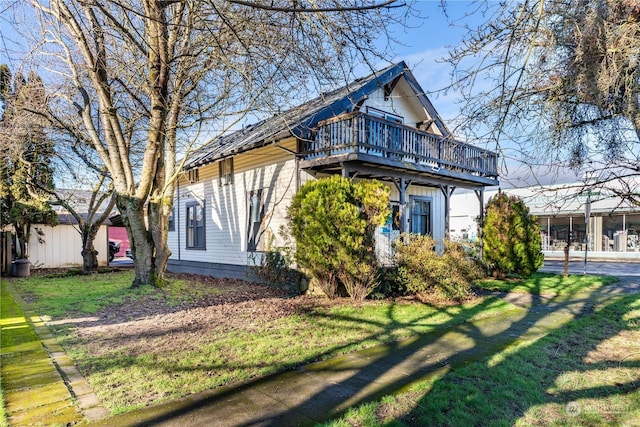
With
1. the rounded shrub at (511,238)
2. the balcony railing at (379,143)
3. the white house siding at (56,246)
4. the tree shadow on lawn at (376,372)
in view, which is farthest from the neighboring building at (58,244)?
the rounded shrub at (511,238)

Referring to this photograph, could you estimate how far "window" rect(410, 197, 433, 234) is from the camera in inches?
550

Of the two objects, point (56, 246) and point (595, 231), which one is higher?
point (595, 231)

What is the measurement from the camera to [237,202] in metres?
13.2

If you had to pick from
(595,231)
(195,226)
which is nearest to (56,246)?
(195,226)

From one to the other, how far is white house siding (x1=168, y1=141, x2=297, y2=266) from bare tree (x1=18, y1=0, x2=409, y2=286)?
2.53m

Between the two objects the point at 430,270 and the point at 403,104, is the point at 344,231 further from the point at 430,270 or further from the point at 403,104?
the point at 403,104

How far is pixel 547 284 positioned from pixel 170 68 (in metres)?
11.8

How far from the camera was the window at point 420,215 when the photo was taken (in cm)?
1398

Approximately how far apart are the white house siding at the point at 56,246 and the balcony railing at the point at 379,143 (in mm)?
14625

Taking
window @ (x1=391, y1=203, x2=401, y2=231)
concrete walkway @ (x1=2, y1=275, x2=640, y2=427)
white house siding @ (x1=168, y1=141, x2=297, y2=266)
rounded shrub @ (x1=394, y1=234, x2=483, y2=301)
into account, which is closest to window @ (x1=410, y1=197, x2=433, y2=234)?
window @ (x1=391, y1=203, x2=401, y2=231)

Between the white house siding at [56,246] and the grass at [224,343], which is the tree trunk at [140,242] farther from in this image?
the white house siding at [56,246]

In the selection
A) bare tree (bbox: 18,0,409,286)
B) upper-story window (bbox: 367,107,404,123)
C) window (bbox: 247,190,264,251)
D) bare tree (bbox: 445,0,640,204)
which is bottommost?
window (bbox: 247,190,264,251)

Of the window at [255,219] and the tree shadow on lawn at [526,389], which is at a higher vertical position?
the window at [255,219]
